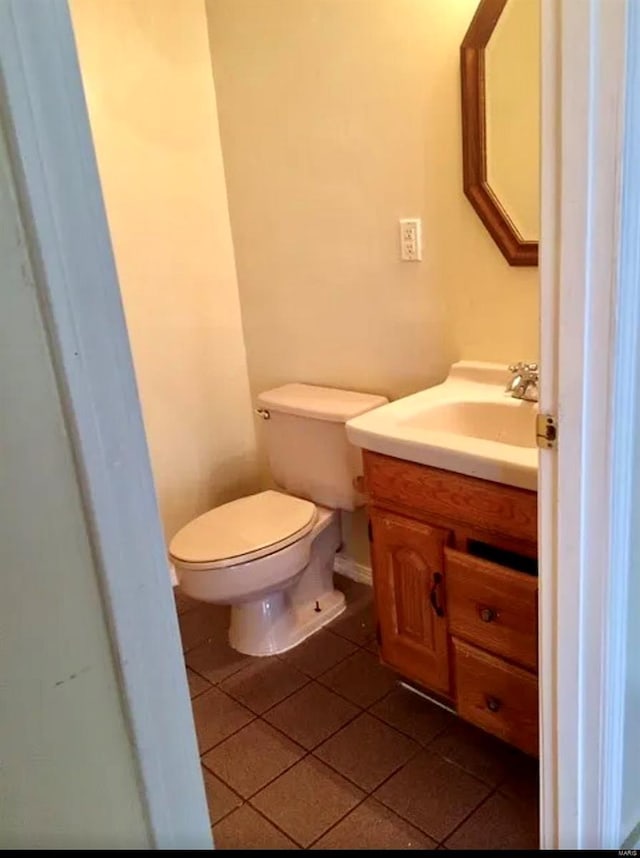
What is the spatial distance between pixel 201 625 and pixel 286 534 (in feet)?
1.93

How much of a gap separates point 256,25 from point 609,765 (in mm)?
2122

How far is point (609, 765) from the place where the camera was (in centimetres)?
125

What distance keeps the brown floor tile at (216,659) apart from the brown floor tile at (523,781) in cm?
83

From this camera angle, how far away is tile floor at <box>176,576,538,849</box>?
1575 mm

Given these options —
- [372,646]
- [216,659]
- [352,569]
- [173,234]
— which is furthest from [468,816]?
[173,234]

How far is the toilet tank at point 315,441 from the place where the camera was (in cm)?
215

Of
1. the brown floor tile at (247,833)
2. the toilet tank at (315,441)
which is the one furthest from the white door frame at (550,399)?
the toilet tank at (315,441)

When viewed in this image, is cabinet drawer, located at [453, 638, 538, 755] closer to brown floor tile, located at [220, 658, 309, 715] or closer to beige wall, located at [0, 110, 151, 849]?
brown floor tile, located at [220, 658, 309, 715]

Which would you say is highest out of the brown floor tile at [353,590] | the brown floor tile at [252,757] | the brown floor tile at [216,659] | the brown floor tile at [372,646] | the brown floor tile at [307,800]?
the brown floor tile at [353,590]

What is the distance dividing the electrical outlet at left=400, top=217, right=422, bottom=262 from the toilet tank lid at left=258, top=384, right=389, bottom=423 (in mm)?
421

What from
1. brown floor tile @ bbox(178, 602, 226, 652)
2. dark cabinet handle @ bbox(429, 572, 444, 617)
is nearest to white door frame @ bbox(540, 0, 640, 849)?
dark cabinet handle @ bbox(429, 572, 444, 617)

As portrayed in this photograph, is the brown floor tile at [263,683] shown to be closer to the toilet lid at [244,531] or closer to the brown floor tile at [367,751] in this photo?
the brown floor tile at [367,751]

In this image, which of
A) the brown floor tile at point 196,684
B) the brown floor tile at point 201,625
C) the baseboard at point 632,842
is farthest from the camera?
the brown floor tile at point 201,625

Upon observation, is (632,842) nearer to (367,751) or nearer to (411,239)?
(367,751)
